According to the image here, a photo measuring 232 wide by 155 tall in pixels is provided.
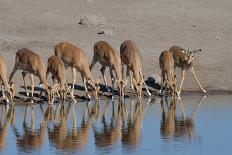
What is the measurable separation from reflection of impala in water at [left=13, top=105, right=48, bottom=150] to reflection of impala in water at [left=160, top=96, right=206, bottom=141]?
8.92ft

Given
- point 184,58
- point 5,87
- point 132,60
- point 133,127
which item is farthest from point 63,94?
point 184,58

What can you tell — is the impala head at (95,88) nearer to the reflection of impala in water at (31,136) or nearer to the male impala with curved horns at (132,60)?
the male impala with curved horns at (132,60)

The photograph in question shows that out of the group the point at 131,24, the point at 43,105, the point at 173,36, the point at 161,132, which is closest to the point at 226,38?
the point at 173,36

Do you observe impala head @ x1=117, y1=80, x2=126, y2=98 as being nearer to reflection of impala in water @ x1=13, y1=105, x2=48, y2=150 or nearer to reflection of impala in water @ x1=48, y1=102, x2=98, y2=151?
reflection of impala in water @ x1=48, y1=102, x2=98, y2=151

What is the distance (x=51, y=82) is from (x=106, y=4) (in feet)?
49.9

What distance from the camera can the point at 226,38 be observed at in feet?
124

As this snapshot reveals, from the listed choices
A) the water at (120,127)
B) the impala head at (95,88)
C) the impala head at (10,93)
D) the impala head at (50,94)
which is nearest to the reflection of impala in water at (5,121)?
the water at (120,127)

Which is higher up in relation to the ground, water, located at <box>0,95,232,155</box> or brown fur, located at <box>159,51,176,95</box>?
brown fur, located at <box>159,51,176,95</box>

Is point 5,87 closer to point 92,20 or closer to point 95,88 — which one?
point 95,88

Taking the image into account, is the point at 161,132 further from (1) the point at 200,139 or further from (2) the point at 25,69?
(2) the point at 25,69

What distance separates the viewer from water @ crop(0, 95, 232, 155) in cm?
1947

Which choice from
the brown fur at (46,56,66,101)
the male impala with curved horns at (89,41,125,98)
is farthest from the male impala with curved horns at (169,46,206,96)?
the brown fur at (46,56,66,101)

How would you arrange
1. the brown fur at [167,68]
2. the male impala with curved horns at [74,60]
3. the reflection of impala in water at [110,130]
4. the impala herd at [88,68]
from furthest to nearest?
the brown fur at [167,68] < the male impala with curved horns at [74,60] < the impala herd at [88,68] < the reflection of impala in water at [110,130]

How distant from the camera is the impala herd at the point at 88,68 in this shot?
→ 26.9m
